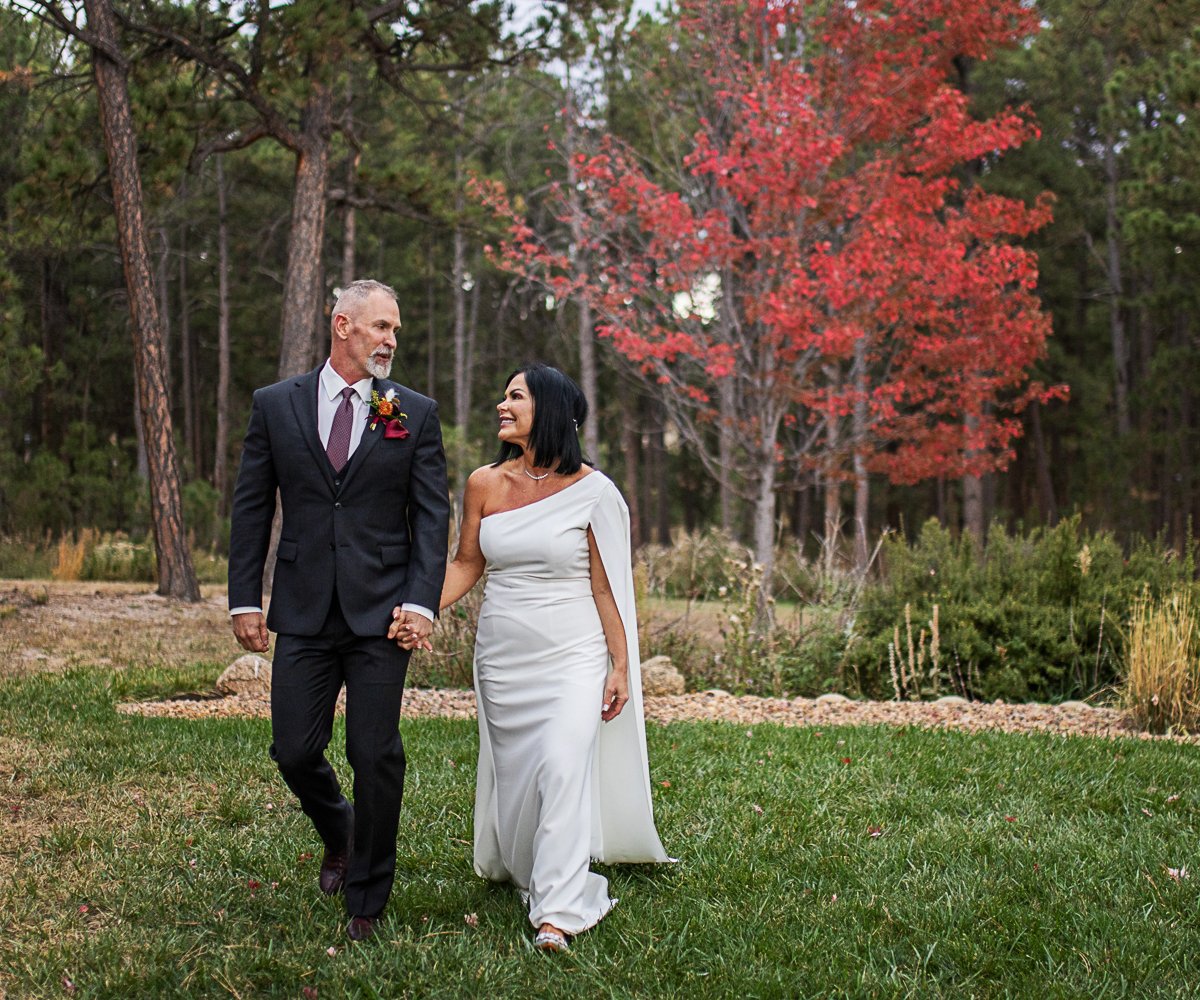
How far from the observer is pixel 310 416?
3719 millimetres

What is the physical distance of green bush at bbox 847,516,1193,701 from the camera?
8336mm

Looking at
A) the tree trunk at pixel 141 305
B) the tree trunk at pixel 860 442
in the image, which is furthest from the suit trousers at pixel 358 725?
the tree trunk at pixel 141 305

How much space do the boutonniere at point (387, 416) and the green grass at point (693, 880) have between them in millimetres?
1569

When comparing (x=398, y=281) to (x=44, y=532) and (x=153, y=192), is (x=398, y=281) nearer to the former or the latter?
(x=44, y=532)

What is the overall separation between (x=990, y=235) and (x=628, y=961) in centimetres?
1167

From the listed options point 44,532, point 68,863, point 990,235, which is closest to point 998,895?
point 68,863

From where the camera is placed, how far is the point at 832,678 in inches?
340

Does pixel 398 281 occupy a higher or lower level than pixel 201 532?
higher

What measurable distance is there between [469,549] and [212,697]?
14.6 feet

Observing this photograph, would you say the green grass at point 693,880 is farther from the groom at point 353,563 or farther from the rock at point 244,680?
the rock at point 244,680

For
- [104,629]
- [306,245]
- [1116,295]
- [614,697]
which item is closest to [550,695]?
[614,697]

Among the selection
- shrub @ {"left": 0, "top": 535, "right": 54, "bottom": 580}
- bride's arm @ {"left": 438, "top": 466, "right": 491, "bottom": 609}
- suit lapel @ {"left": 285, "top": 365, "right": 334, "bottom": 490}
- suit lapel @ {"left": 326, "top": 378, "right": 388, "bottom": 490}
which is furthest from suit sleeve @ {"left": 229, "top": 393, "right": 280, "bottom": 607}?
shrub @ {"left": 0, "top": 535, "right": 54, "bottom": 580}

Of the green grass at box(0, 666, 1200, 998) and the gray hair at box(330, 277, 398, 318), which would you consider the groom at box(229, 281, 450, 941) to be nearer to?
the gray hair at box(330, 277, 398, 318)

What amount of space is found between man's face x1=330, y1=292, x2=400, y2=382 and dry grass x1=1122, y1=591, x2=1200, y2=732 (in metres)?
5.15
